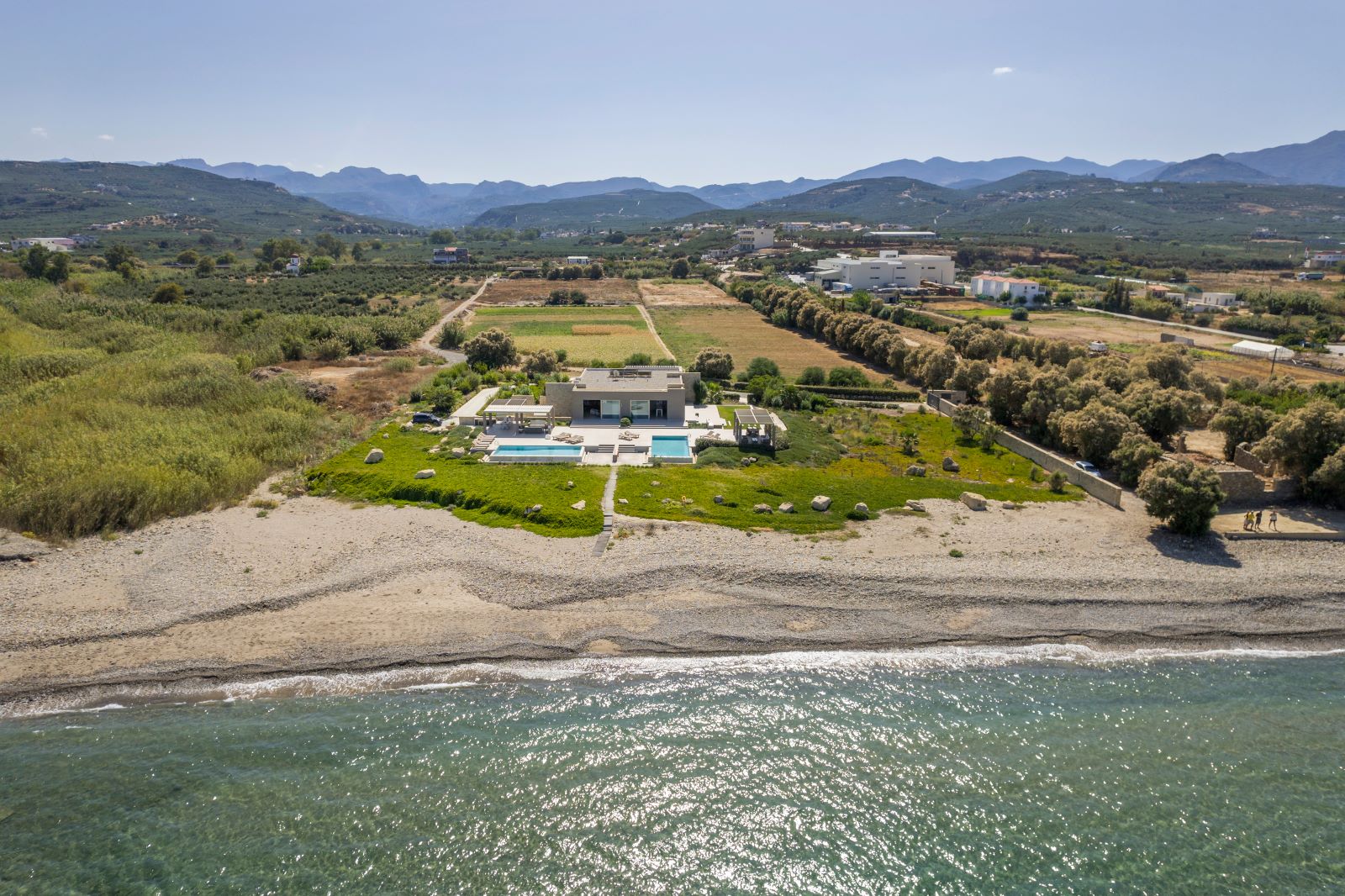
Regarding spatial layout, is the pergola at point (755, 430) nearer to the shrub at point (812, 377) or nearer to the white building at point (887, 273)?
the shrub at point (812, 377)

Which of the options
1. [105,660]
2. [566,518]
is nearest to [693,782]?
[566,518]

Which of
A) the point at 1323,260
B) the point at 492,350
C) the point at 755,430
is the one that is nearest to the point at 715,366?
the point at 755,430

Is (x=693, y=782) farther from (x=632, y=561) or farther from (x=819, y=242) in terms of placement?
(x=819, y=242)

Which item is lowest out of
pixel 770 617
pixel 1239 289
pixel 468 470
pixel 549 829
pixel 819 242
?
pixel 549 829

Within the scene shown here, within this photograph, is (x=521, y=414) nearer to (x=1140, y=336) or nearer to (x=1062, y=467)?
(x=1062, y=467)

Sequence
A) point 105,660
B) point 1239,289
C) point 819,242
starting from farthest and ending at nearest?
point 819,242
point 1239,289
point 105,660
